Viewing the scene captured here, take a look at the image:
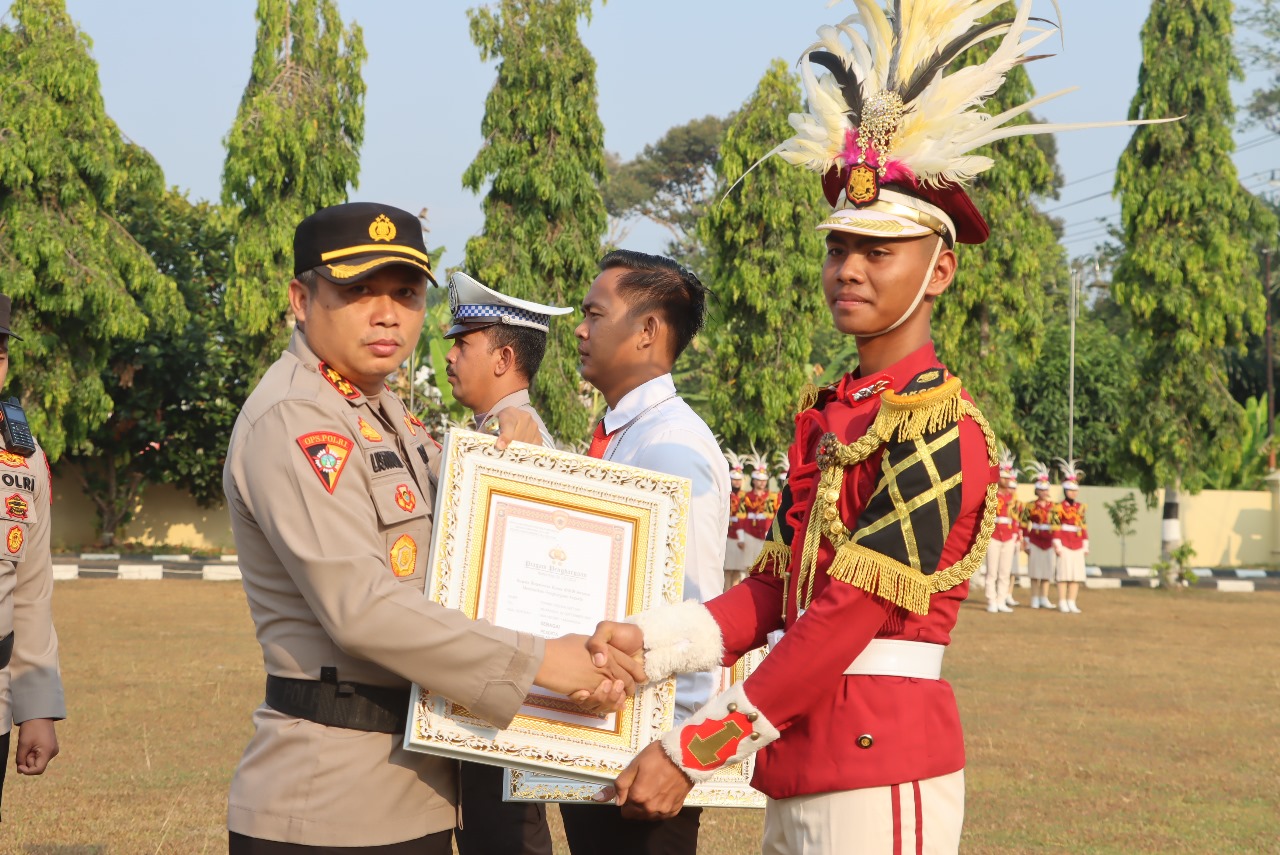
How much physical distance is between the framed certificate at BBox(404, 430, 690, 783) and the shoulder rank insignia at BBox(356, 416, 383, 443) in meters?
0.17

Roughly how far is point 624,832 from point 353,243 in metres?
1.75

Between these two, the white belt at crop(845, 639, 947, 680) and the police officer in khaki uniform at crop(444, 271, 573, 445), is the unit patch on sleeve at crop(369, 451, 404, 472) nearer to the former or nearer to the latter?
the white belt at crop(845, 639, 947, 680)

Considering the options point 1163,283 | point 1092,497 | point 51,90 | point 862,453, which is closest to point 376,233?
point 862,453

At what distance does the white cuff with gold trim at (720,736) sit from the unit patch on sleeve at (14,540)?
2310 millimetres

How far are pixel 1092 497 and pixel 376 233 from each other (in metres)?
33.0

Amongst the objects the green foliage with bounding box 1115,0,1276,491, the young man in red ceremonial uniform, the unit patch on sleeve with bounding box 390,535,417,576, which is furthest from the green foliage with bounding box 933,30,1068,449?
the unit patch on sleeve with bounding box 390,535,417,576

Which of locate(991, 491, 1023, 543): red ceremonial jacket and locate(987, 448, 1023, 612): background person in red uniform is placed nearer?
locate(987, 448, 1023, 612): background person in red uniform

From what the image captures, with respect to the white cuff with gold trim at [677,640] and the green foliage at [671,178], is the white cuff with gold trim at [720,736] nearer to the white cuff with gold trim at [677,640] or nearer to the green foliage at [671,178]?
the white cuff with gold trim at [677,640]

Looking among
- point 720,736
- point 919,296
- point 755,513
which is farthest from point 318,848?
point 755,513

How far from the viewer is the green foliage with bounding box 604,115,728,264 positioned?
176 feet

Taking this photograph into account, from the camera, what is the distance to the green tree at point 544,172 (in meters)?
25.0

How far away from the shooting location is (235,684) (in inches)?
445

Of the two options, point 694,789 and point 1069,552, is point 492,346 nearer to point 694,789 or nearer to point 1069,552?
point 694,789

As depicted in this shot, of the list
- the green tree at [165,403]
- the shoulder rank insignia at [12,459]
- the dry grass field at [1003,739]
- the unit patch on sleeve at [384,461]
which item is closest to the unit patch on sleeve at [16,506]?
the shoulder rank insignia at [12,459]
